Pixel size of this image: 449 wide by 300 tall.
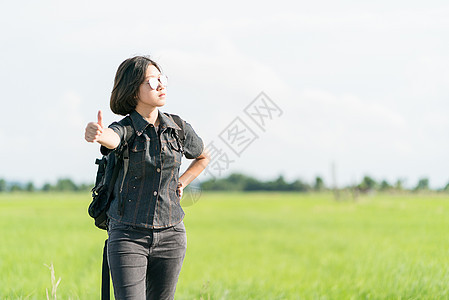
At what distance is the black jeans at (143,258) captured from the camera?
3146mm

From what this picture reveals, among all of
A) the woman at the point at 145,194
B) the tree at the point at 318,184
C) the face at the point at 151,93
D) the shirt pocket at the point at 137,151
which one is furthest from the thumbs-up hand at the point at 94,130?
the tree at the point at 318,184

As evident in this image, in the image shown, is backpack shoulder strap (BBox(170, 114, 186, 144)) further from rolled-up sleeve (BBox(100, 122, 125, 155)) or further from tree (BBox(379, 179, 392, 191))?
tree (BBox(379, 179, 392, 191))

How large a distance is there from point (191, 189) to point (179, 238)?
0.53m

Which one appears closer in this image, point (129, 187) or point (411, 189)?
point (129, 187)

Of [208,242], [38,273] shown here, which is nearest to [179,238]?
[38,273]

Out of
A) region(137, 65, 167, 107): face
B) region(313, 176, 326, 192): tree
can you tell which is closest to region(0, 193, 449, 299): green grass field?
region(137, 65, 167, 107): face

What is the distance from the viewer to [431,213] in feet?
59.1

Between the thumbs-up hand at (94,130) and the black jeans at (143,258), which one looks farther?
the black jeans at (143,258)

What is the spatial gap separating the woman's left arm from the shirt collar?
1.30ft

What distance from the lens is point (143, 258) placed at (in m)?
3.21

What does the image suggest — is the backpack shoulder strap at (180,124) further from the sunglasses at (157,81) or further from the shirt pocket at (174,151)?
the sunglasses at (157,81)

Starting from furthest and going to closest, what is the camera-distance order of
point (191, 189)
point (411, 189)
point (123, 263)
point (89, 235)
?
point (411, 189) → point (89, 235) → point (191, 189) → point (123, 263)

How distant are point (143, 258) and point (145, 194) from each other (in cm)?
43

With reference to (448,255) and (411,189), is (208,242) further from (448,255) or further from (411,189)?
(411,189)
